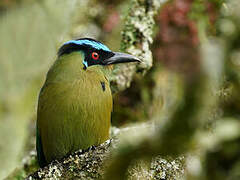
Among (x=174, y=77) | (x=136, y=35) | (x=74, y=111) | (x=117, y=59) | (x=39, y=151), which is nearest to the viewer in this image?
(x=174, y=77)

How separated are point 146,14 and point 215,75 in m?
3.35

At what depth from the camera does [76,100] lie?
10.7 feet

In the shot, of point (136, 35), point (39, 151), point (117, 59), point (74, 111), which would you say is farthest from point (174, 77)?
point (136, 35)

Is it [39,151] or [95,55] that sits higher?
[95,55]

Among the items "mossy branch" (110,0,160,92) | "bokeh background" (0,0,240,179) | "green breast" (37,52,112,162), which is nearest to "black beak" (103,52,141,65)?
"green breast" (37,52,112,162)

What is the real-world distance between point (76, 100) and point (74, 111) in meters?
0.08

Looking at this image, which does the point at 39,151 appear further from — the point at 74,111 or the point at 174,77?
the point at 174,77

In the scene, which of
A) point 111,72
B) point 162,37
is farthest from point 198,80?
point 162,37

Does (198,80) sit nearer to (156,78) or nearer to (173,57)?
(173,57)

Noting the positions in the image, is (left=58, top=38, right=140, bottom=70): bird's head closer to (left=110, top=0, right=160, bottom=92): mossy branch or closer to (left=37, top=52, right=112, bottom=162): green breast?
(left=37, top=52, right=112, bottom=162): green breast

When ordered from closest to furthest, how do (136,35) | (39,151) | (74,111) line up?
(74,111) < (39,151) < (136,35)

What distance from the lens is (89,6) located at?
6.24 meters

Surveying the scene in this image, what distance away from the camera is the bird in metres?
3.29

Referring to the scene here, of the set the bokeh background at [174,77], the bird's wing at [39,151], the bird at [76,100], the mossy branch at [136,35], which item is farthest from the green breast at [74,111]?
the bokeh background at [174,77]
